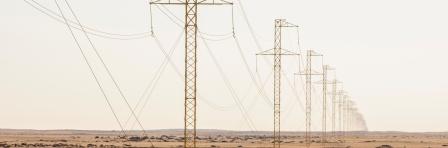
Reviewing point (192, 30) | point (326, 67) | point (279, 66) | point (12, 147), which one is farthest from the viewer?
point (326, 67)

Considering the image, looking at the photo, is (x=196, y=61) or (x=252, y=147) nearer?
(x=196, y=61)

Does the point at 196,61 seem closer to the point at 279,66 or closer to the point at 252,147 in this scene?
the point at 279,66

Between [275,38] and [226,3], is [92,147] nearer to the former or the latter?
[275,38]

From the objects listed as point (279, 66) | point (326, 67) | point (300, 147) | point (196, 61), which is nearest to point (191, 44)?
point (196, 61)

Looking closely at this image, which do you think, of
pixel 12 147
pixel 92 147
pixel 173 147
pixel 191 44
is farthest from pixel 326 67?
pixel 191 44

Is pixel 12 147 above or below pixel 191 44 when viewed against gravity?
below

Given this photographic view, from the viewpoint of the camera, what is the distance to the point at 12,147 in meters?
120

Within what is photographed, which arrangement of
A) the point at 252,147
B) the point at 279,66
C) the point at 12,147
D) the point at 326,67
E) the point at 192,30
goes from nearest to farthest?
the point at 192,30, the point at 279,66, the point at 12,147, the point at 252,147, the point at 326,67

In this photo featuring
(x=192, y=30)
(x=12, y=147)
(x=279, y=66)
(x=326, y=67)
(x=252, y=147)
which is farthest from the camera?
(x=326, y=67)

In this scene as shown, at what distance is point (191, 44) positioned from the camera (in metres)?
62.1

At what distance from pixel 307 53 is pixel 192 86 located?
64175mm

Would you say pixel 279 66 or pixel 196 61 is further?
pixel 279 66

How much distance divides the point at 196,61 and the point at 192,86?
1.71m

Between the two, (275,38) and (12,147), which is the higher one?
(275,38)
